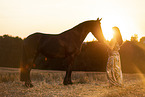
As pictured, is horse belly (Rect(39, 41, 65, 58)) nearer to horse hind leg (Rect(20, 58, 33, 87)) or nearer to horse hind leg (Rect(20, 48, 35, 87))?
horse hind leg (Rect(20, 48, 35, 87))

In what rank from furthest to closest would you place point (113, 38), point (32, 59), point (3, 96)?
point (113, 38) < point (32, 59) < point (3, 96)

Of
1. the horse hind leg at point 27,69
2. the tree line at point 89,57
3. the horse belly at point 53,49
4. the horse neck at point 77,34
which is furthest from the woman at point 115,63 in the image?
the tree line at point 89,57

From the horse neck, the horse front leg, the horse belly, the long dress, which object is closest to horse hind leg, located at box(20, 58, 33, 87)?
the horse belly

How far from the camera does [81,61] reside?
10594mm

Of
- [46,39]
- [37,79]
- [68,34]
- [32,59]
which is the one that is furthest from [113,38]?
[37,79]

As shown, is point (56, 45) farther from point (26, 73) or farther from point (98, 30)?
point (98, 30)

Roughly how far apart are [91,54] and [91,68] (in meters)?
0.97

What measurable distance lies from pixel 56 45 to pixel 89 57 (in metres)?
4.93

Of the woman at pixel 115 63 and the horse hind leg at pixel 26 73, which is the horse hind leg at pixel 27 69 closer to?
the horse hind leg at pixel 26 73

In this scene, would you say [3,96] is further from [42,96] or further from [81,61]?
[81,61]

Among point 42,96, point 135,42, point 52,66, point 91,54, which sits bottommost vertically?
point 42,96

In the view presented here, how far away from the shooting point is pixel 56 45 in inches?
245

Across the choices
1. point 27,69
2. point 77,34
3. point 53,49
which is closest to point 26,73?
point 27,69

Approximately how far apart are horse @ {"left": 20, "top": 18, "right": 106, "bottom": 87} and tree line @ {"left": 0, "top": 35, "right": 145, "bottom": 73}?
352 centimetres
